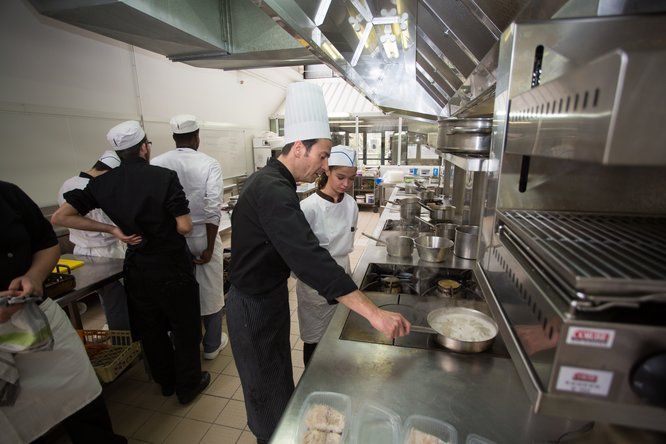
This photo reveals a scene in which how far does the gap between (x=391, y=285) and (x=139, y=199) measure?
1.55 meters

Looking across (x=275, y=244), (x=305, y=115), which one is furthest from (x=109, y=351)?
(x=305, y=115)

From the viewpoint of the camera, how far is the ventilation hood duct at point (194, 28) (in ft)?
5.96

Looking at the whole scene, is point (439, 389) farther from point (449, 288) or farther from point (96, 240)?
point (96, 240)

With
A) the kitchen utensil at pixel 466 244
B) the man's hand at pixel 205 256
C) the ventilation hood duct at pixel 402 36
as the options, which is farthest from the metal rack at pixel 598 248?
the man's hand at pixel 205 256

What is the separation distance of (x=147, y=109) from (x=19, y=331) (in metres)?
3.66

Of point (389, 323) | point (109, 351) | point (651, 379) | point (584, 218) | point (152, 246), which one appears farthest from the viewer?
point (109, 351)

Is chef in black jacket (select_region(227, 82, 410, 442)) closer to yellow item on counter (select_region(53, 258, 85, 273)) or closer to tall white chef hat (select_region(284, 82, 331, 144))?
tall white chef hat (select_region(284, 82, 331, 144))

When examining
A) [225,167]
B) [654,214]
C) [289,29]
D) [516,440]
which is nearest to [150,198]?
[289,29]

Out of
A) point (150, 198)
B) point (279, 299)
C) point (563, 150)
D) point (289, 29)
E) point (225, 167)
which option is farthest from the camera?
point (225, 167)

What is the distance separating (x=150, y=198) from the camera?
1.95 m

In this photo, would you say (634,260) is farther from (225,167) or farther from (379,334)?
(225,167)

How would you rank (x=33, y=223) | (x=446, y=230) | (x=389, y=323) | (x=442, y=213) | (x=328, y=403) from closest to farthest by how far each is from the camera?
(x=328, y=403) < (x=389, y=323) < (x=33, y=223) < (x=446, y=230) < (x=442, y=213)

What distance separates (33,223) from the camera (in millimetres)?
1499

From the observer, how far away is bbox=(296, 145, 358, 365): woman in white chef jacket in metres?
2.01
